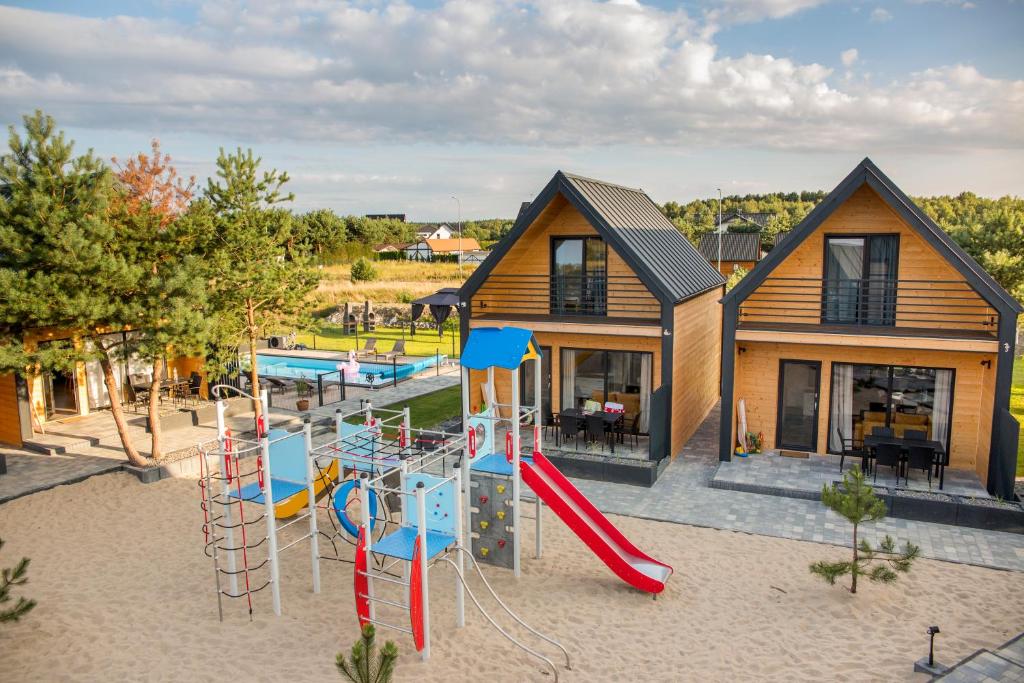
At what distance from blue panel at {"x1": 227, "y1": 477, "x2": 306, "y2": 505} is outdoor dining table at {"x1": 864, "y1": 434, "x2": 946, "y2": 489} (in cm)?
1106

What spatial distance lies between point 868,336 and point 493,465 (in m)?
8.59

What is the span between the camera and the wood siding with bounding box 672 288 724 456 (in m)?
16.8

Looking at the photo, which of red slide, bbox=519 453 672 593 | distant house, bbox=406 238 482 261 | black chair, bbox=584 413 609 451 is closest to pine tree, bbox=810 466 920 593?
red slide, bbox=519 453 672 593

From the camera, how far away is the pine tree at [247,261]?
17453mm

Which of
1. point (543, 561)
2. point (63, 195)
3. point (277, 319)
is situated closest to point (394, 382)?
point (277, 319)

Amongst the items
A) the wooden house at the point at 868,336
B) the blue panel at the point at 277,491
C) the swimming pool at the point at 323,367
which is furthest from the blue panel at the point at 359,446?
the swimming pool at the point at 323,367

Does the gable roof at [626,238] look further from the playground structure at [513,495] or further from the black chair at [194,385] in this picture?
the black chair at [194,385]

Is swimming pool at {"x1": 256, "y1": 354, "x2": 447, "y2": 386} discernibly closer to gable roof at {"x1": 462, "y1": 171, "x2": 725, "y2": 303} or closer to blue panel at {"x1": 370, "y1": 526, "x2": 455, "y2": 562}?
gable roof at {"x1": 462, "y1": 171, "x2": 725, "y2": 303}

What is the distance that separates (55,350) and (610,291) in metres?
12.3

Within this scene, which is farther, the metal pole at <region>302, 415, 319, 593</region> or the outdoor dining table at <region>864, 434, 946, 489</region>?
the outdoor dining table at <region>864, 434, 946, 489</region>

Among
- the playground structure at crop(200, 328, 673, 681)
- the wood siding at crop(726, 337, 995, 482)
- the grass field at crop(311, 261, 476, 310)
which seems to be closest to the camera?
the playground structure at crop(200, 328, 673, 681)

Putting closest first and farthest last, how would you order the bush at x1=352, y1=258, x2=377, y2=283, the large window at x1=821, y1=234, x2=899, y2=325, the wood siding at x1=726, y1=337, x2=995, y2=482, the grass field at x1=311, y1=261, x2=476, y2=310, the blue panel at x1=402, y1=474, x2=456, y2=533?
1. the blue panel at x1=402, y1=474, x2=456, y2=533
2. the wood siding at x1=726, y1=337, x2=995, y2=482
3. the large window at x1=821, y1=234, x2=899, y2=325
4. the grass field at x1=311, y1=261, x2=476, y2=310
5. the bush at x1=352, y1=258, x2=377, y2=283

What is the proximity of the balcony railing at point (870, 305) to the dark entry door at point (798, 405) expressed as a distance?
1075 millimetres

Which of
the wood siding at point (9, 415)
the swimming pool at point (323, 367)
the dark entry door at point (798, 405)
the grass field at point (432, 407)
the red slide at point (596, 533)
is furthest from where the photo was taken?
the swimming pool at point (323, 367)
